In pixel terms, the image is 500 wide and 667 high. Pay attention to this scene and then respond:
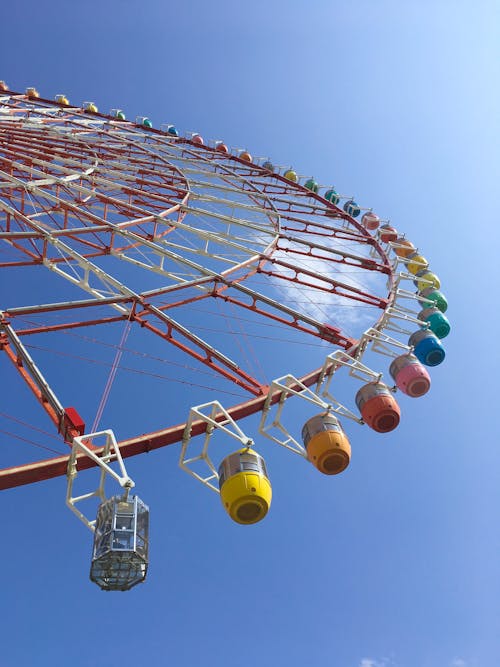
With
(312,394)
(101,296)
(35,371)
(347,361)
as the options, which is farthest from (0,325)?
(347,361)

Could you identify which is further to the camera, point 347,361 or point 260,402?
point 347,361

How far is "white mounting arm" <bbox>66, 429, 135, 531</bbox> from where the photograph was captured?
957 centimetres

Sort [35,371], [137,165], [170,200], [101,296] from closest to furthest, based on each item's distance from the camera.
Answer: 1. [35,371]
2. [101,296]
3. [170,200]
4. [137,165]

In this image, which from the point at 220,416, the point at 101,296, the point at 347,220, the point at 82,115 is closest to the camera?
the point at 220,416

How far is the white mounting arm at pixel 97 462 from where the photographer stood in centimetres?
957

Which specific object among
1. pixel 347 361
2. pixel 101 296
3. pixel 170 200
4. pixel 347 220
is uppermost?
pixel 347 220

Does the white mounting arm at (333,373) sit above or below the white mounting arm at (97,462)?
above

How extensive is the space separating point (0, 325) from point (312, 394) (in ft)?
25.7

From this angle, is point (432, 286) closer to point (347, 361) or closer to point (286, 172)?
point (347, 361)

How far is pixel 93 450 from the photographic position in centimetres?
992

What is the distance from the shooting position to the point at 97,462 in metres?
9.59

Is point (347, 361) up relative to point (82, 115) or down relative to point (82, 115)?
down

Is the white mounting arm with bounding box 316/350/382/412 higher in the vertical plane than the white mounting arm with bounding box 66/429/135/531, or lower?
higher

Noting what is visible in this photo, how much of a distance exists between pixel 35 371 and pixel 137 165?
19285 mm
